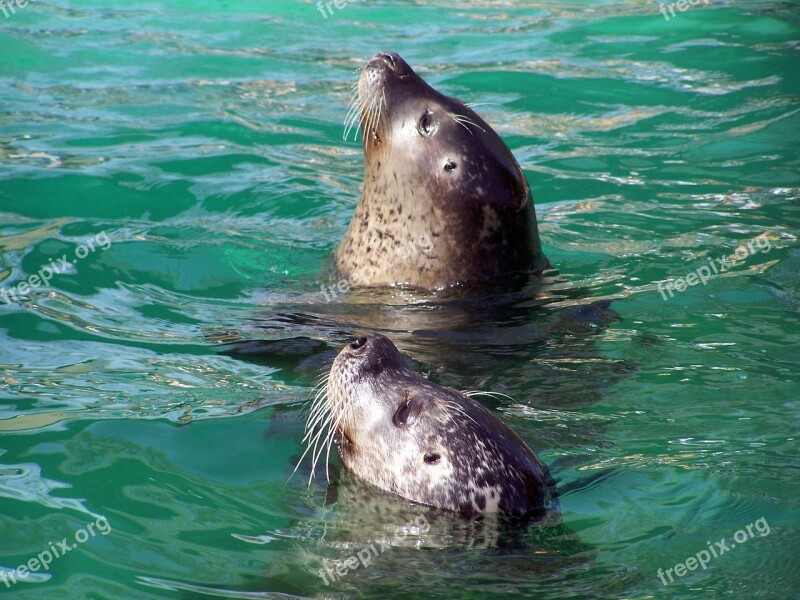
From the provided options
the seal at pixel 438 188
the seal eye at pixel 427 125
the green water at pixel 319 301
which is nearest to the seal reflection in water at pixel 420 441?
the green water at pixel 319 301

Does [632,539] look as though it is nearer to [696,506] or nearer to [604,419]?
[696,506]

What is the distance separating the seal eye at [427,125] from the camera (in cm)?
696

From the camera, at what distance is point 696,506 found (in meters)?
4.91

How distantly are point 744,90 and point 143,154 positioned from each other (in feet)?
20.7

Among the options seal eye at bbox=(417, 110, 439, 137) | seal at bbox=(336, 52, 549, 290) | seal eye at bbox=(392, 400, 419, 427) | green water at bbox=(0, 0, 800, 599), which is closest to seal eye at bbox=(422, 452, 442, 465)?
seal eye at bbox=(392, 400, 419, 427)

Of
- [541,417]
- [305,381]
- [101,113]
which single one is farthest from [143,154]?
[541,417]

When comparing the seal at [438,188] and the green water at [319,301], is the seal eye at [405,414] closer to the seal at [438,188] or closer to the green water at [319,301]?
the green water at [319,301]

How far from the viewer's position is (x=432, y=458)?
189 inches

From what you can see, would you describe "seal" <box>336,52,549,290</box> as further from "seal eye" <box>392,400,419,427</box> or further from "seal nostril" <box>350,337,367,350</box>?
"seal eye" <box>392,400,419,427</box>

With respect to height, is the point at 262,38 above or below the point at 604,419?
above

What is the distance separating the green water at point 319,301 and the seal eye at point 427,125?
1094 millimetres

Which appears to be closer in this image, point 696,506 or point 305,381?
point 696,506

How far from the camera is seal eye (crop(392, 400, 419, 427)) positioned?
4.95 meters

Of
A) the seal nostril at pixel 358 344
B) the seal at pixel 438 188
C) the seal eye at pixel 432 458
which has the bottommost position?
the seal eye at pixel 432 458
